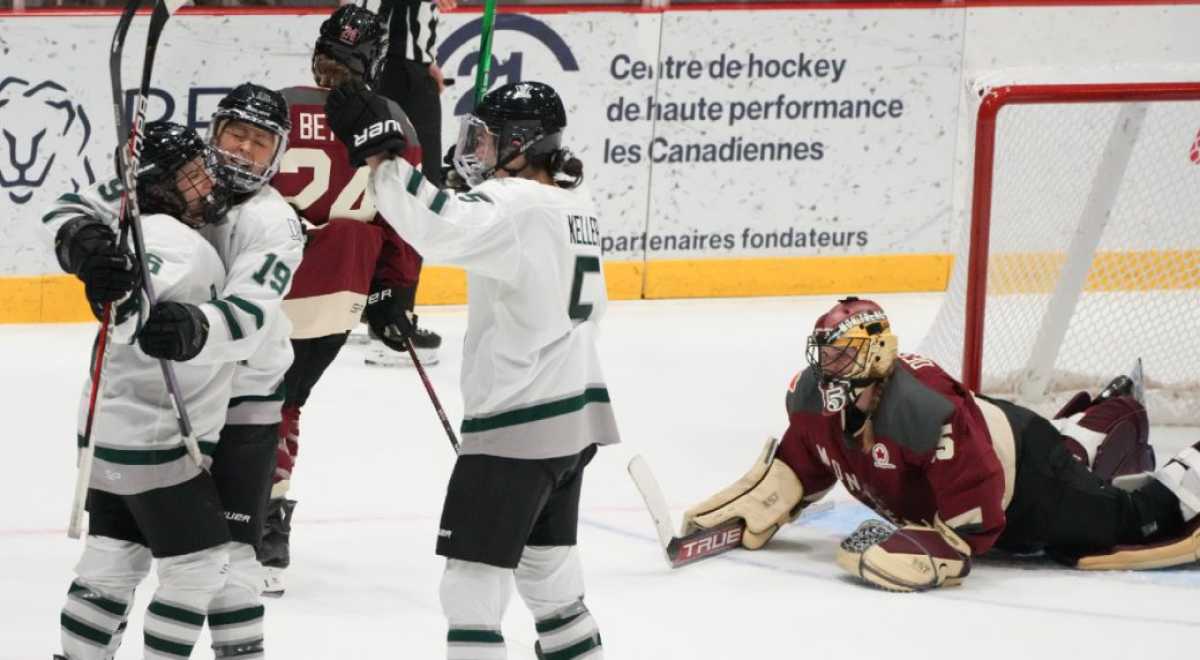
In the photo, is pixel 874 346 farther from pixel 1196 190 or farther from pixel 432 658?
pixel 1196 190

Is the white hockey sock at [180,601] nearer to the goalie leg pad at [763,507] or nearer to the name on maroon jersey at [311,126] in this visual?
the name on maroon jersey at [311,126]

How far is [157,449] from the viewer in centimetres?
311

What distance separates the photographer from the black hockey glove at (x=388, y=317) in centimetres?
438

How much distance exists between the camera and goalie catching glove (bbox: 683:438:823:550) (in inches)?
185

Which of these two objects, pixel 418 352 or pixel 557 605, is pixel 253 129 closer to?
pixel 557 605

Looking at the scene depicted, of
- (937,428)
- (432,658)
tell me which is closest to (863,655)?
(937,428)

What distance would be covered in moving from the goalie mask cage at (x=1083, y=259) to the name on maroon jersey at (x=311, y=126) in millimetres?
2052

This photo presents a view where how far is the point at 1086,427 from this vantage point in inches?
201

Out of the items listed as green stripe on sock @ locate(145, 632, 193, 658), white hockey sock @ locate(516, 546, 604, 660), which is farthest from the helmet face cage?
green stripe on sock @ locate(145, 632, 193, 658)

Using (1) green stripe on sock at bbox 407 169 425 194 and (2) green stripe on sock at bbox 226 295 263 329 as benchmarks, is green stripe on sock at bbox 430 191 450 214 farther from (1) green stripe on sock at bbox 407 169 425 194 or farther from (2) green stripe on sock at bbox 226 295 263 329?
(2) green stripe on sock at bbox 226 295 263 329

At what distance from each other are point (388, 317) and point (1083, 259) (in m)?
2.41

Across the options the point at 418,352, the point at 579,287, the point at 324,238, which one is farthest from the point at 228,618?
the point at 418,352

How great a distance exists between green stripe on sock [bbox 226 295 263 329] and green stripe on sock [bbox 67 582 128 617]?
1.66 feet

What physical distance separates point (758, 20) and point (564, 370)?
4.45 metres
